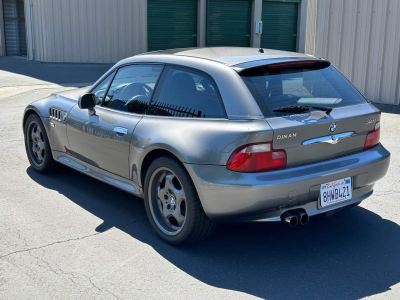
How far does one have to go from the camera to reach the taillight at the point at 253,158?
4035mm

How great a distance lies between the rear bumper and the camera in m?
4.02

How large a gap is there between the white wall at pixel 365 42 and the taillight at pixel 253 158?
8.37 m

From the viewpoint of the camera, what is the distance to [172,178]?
4.54 metres

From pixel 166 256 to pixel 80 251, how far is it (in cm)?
71

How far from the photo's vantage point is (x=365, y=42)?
1184cm

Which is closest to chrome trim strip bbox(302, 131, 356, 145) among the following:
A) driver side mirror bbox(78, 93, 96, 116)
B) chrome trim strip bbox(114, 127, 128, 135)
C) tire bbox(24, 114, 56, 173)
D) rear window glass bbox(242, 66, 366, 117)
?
rear window glass bbox(242, 66, 366, 117)

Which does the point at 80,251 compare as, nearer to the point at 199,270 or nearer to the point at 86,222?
the point at 86,222

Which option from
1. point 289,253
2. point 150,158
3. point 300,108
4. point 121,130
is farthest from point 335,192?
point 121,130

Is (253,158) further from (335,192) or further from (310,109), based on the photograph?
(335,192)

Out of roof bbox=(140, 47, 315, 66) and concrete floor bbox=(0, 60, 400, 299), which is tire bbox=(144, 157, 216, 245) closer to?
concrete floor bbox=(0, 60, 400, 299)

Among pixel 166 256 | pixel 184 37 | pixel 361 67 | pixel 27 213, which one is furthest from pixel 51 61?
pixel 166 256

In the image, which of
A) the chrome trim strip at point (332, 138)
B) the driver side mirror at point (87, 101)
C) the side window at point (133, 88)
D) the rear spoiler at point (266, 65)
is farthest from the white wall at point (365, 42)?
the driver side mirror at point (87, 101)

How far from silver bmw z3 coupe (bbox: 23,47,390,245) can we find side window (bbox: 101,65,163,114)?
0.04ft

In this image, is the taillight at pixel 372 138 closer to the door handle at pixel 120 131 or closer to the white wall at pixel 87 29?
the door handle at pixel 120 131
